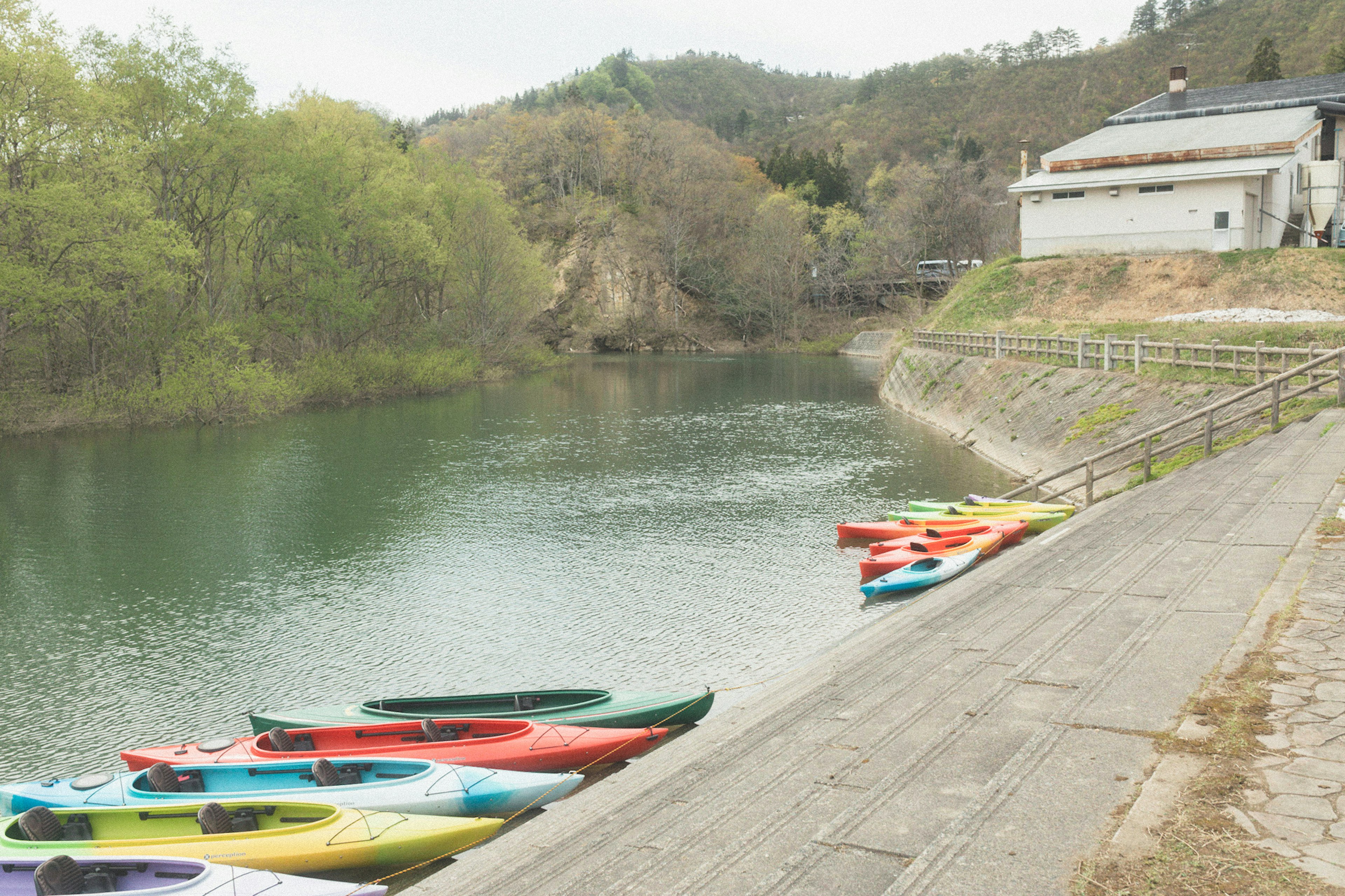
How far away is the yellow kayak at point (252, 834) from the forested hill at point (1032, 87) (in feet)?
364

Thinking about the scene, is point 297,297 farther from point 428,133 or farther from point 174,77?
point 428,133

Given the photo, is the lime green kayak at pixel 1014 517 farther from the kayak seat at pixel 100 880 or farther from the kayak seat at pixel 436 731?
the kayak seat at pixel 100 880

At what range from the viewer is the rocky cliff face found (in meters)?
25.9

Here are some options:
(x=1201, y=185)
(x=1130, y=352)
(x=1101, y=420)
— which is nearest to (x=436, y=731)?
(x=1101, y=420)

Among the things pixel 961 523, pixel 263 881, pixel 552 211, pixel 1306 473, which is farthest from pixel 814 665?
pixel 552 211

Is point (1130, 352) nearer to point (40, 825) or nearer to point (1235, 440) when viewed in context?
point (1235, 440)

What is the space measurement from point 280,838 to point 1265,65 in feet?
275

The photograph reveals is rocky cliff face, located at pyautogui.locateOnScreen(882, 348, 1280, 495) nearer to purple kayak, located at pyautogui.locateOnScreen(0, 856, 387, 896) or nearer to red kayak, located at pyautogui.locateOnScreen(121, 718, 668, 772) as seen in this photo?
red kayak, located at pyautogui.locateOnScreen(121, 718, 668, 772)

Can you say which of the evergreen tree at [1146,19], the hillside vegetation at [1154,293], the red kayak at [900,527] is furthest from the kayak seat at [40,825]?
the evergreen tree at [1146,19]

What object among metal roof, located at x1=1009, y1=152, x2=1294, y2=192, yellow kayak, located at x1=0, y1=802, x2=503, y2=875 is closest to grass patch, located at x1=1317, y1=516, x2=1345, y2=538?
yellow kayak, located at x1=0, y1=802, x2=503, y2=875

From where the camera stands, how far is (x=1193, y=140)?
45.0m

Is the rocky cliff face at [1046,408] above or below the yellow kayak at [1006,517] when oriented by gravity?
above

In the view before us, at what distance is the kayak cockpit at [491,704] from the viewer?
1195 cm

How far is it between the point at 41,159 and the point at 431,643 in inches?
1480
